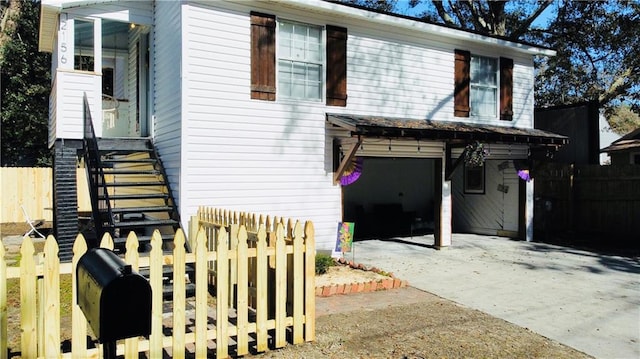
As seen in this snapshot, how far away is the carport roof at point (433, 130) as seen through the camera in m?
8.93

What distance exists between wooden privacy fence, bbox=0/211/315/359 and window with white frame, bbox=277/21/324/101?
473 cm

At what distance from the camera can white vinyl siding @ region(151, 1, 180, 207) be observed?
328 inches

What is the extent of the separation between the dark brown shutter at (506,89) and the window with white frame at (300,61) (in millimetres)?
5527

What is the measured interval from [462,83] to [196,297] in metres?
9.47

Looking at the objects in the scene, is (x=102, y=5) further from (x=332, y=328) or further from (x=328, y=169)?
(x=332, y=328)

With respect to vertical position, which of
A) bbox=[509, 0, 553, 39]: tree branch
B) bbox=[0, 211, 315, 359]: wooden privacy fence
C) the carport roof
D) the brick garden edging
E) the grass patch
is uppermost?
bbox=[509, 0, 553, 39]: tree branch

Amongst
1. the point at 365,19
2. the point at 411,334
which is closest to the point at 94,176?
the point at 411,334

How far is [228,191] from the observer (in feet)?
28.2

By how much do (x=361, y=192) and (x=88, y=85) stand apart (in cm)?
901

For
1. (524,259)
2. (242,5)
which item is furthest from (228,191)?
(524,259)

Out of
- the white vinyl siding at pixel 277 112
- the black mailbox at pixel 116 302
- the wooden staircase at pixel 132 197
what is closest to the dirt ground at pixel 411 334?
the wooden staircase at pixel 132 197

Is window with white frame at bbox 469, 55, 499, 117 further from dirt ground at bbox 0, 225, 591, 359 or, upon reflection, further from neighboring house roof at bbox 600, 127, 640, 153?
dirt ground at bbox 0, 225, 591, 359

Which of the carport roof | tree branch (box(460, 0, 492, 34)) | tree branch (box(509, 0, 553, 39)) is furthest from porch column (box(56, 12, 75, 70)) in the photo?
tree branch (box(509, 0, 553, 39))

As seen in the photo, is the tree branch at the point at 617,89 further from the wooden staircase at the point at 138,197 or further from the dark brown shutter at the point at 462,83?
the wooden staircase at the point at 138,197
